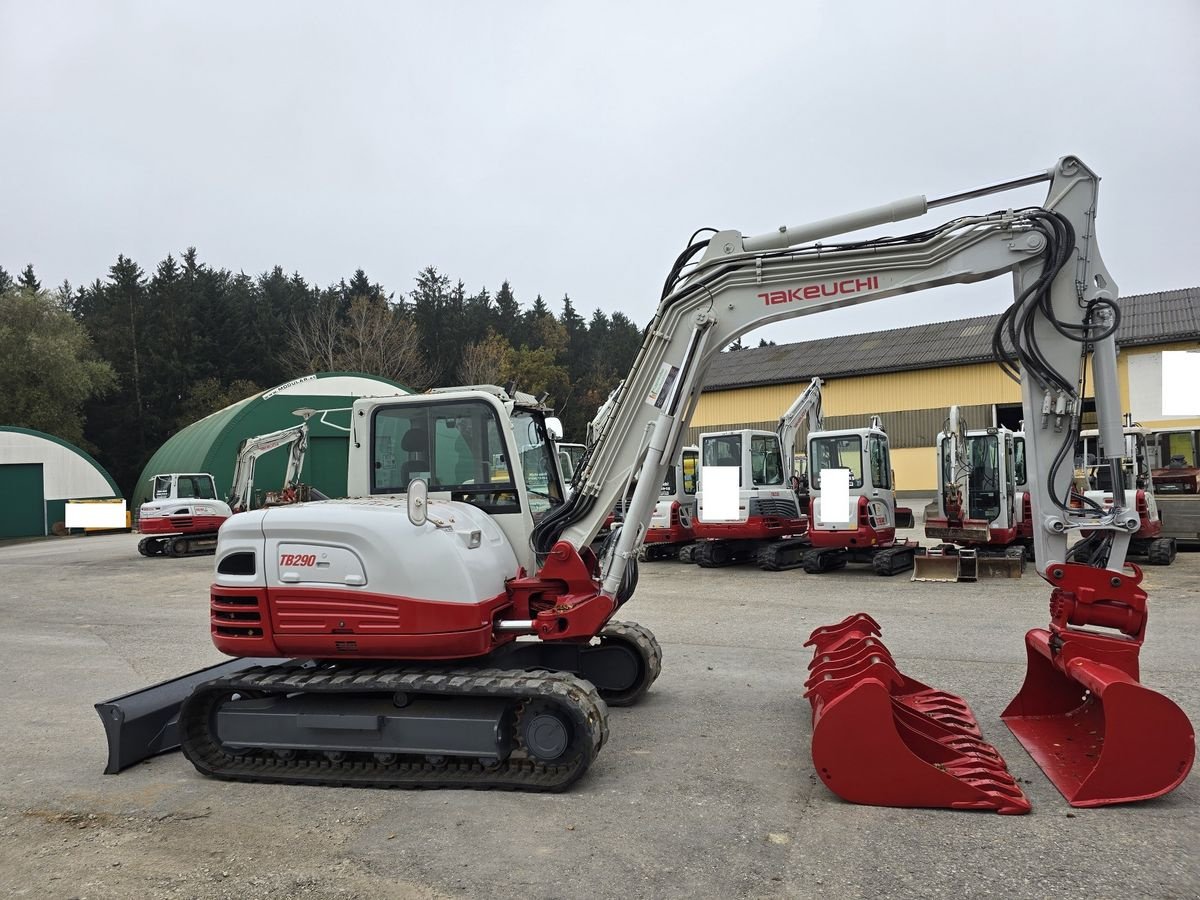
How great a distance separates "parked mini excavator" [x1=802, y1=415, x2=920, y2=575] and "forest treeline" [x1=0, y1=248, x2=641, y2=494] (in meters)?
28.4

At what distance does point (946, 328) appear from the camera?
132ft

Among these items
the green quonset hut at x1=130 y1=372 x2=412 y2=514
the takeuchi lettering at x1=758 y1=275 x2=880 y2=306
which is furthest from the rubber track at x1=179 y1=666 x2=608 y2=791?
the green quonset hut at x1=130 y1=372 x2=412 y2=514

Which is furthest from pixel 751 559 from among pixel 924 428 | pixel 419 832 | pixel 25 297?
pixel 25 297

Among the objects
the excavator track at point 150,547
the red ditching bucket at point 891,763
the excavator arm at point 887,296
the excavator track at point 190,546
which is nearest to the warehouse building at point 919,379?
the excavator track at point 190,546

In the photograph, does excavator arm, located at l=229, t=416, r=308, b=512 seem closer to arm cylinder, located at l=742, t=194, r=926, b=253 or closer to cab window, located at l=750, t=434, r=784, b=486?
cab window, located at l=750, t=434, r=784, b=486

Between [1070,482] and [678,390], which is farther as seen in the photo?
[678,390]

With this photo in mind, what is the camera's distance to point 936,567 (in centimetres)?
1558

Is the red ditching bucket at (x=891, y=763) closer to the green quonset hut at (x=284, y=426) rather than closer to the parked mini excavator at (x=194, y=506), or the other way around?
the parked mini excavator at (x=194, y=506)

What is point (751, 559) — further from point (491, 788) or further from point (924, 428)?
point (924, 428)

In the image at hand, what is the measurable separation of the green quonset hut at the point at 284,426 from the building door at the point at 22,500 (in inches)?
230

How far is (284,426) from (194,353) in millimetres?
25990

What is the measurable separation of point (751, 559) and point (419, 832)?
1490cm

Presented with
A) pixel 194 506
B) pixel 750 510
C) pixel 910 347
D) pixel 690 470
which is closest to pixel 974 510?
pixel 750 510

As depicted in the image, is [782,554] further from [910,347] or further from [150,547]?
[910,347]
